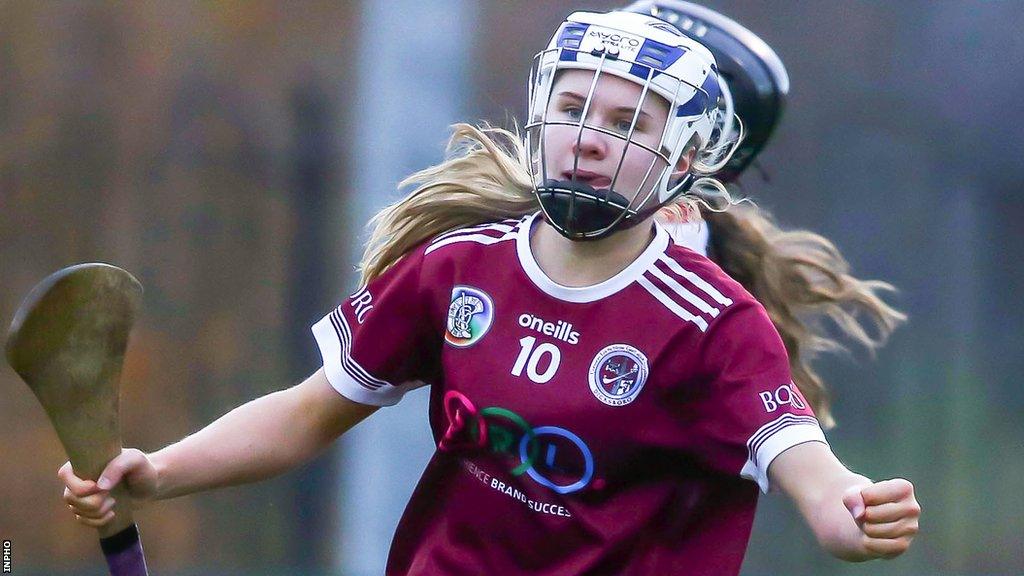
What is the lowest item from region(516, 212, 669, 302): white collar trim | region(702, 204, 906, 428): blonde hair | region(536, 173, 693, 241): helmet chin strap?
region(702, 204, 906, 428): blonde hair

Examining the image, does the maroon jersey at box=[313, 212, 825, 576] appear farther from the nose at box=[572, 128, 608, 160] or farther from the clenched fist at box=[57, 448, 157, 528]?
the clenched fist at box=[57, 448, 157, 528]

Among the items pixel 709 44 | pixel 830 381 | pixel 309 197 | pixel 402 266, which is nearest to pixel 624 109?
pixel 402 266

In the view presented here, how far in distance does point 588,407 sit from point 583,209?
0.92ft

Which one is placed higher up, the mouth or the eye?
the eye

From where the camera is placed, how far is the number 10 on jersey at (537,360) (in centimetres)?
206

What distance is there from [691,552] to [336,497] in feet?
8.50

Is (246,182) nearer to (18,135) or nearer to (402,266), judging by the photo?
(18,135)

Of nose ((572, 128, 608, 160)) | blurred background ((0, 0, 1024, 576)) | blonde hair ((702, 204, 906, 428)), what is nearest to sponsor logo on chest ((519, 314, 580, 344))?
nose ((572, 128, 608, 160))

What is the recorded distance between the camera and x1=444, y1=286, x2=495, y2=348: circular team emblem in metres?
2.13

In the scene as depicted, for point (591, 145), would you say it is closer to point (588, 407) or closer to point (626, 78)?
point (626, 78)

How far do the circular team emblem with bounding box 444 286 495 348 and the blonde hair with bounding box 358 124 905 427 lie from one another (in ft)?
0.68

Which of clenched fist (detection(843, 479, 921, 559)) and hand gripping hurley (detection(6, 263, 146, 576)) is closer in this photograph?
clenched fist (detection(843, 479, 921, 559))

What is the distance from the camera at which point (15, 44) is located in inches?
182

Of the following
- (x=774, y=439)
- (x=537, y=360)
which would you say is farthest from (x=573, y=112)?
(x=774, y=439)
